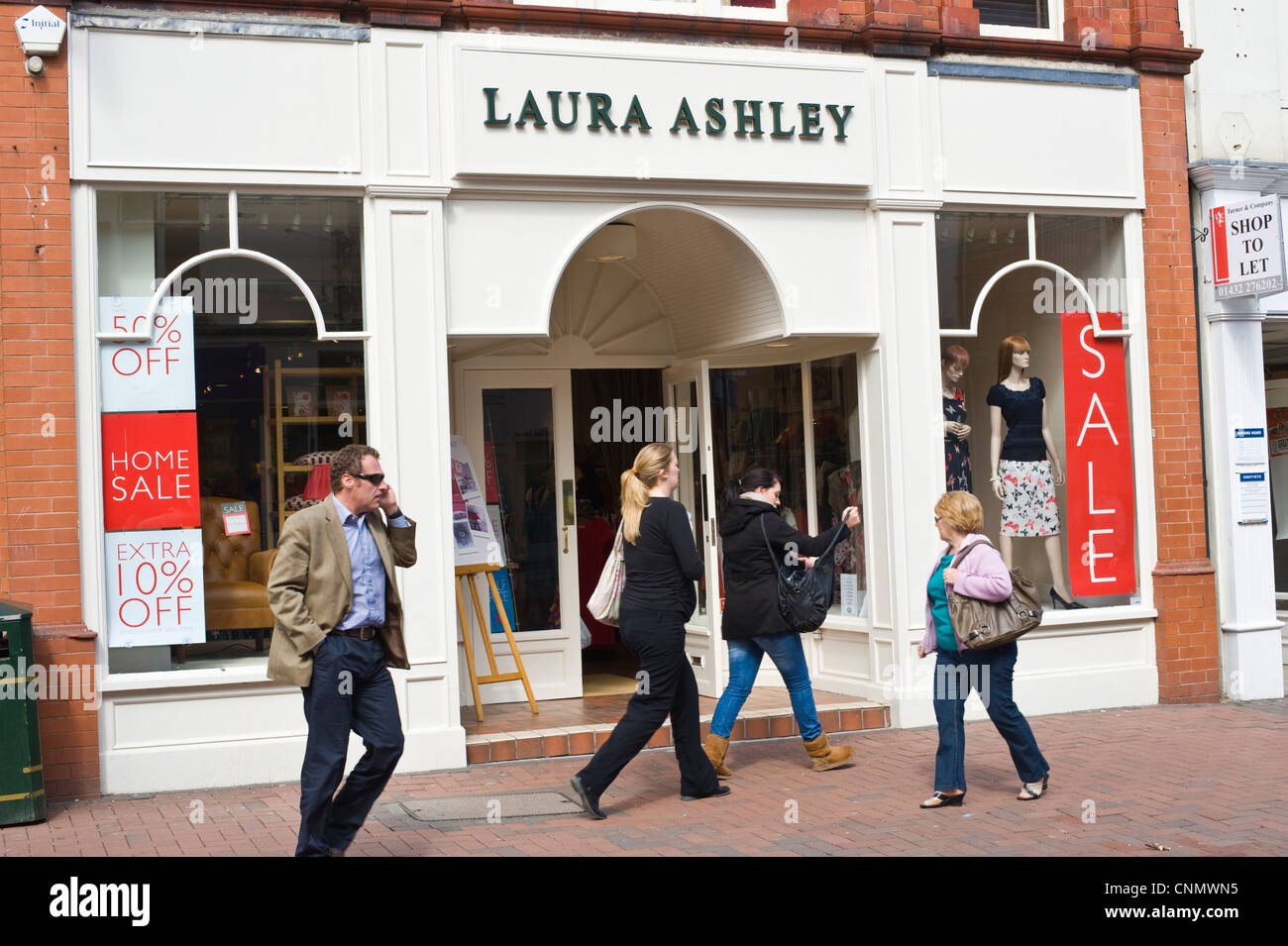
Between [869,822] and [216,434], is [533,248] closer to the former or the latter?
[216,434]

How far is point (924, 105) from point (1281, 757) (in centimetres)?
496

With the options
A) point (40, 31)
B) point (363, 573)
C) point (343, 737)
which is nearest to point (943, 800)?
point (343, 737)

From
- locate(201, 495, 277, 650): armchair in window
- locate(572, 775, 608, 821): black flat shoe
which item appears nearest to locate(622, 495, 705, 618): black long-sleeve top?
locate(572, 775, 608, 821): black flat shoe

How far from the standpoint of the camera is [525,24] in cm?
877

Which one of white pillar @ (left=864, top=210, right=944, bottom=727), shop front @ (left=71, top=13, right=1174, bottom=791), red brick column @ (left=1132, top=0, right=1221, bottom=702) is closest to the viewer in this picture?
shop front @ (left=71, top=13, right=1174, bottom=791)

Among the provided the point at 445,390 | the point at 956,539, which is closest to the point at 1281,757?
the point at 956,539

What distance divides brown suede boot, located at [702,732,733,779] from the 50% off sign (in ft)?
10.3

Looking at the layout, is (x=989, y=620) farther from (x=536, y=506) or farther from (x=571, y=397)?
(x=571, y=397)

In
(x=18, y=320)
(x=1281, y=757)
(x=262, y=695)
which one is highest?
(x=18, y=320)

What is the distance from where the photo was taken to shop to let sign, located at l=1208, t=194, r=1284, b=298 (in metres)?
9.85

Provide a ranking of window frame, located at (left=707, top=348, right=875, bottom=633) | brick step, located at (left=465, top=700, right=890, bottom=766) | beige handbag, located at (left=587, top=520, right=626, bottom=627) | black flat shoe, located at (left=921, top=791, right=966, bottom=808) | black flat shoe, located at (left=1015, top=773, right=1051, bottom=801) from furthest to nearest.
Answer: window frame, located at (left=707, top=348, right=875, bottom=633) → brick step, located at (left=465, top=700, right=890, bottom=766) → beige handbag, located at (left=587, top=520, right=626, bottom=627) → black flat shoe, located at (left=1015, top=773, right=1051, bottom=801) → black flat shoe, located at (left=921, top=791, right=966, bottom=808)

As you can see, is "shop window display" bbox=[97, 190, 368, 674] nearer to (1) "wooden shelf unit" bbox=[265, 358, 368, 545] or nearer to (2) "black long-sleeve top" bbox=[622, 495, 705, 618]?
(1) "wooden shelf unit" bbox=[265, 358, 368, 545]

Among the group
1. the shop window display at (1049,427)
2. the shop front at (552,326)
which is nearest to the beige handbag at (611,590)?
the shop front at (552,326)

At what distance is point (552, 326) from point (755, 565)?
3.42 m
